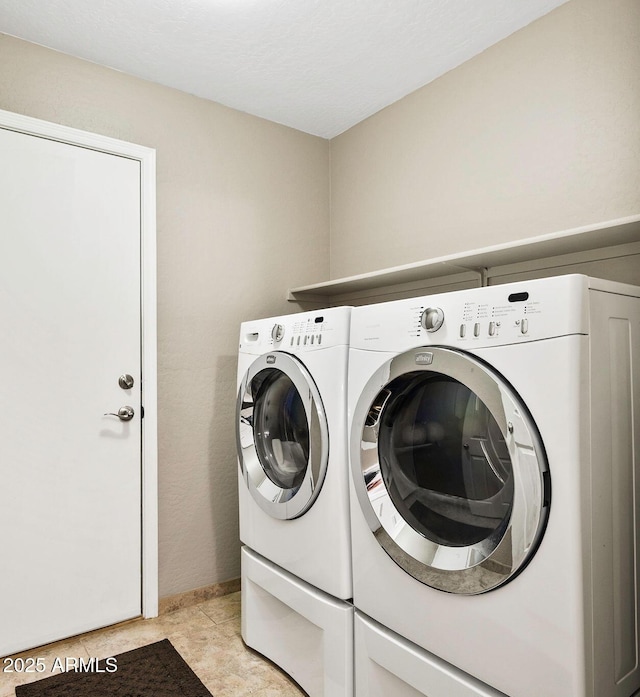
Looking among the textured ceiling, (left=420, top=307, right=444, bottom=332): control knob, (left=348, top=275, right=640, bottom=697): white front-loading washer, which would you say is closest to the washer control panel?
(left=348, top=275, right=640, bottom=697): white front-loading washer

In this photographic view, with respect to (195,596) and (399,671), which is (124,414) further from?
(399,671)

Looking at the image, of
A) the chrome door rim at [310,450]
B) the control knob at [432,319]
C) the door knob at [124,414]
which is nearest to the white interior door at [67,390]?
the door knob at [124,414]

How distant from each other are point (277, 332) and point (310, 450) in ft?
1.51

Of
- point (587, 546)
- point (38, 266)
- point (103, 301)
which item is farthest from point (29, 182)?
point (587, 546)

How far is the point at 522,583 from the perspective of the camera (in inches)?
45.6

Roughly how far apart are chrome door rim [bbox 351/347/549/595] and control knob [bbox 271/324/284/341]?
47cm

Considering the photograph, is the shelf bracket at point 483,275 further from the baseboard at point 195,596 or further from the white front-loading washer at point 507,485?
the baseboard at point 195,596

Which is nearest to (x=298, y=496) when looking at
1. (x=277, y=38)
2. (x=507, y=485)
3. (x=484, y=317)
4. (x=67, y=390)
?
(x=507, y=485)

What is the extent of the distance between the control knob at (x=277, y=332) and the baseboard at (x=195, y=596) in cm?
132

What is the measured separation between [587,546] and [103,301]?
1.91 meters

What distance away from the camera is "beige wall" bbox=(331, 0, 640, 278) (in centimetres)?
173

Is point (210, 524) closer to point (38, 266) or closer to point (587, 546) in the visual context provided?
A: point (38, 266)

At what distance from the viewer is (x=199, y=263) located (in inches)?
97.1

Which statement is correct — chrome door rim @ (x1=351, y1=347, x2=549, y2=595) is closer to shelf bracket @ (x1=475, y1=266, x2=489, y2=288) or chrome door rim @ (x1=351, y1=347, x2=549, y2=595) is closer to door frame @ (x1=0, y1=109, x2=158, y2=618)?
shelf bracket @ (x1=475, y1=266, x2=489, y2=288)
